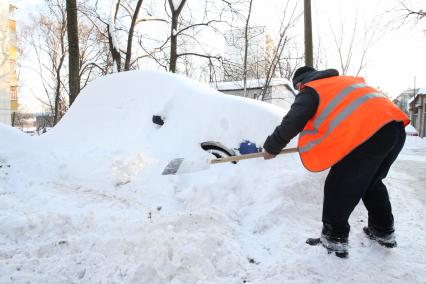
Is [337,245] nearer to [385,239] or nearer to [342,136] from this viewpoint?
[385,239]

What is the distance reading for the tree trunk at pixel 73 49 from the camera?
9242 mm

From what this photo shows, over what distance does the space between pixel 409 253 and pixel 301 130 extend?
1254 mm

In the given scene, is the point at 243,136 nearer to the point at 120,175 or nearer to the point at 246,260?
the point at 120,175

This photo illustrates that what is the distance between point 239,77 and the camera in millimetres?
15859

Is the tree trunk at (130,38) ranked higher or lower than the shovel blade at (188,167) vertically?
higher

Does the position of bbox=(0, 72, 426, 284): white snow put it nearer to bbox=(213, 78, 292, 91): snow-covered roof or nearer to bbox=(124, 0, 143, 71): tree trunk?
bbox=(124, 0, 143, 71): tree trunk

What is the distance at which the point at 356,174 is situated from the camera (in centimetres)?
237

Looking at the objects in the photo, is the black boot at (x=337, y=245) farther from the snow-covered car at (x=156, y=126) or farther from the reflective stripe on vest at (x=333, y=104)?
the snow-covered car at (x=156, y=126)

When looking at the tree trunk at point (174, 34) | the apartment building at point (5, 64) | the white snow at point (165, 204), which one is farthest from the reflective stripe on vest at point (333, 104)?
the apartment building at point (5, 64)

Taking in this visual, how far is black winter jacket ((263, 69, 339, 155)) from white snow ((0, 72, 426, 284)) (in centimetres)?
85

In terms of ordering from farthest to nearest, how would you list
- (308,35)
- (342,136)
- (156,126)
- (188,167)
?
(308,35), (156,126), (188,167), (342,136)

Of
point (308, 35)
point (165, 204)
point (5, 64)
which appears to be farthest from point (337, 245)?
point (5, 64)

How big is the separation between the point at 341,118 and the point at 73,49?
8500 millimetres

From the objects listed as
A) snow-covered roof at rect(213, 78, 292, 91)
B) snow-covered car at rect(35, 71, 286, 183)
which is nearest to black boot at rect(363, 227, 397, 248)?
snow-covered car at rect(35, 71, 286, 183)
